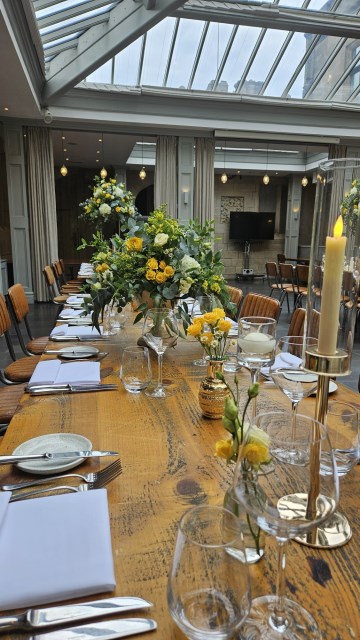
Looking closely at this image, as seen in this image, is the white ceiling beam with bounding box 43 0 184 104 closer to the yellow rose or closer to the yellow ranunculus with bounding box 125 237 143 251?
the yellow ranunculus with bounding box 125 237 143 251

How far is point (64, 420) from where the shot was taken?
1226 millimetres

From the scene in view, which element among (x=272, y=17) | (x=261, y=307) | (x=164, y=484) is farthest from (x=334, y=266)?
(x=272, y=17)

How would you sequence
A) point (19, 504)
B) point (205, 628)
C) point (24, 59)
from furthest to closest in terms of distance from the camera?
point (24, 59)
point (19, 504)
point (205, 628)

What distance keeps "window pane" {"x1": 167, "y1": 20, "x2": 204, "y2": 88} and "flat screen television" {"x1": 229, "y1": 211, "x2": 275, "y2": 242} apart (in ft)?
19.5

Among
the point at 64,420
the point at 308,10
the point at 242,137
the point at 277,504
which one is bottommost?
the point at 64,420

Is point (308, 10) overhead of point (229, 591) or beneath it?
overhead

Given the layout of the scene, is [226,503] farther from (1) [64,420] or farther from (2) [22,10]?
(2) [22,10]

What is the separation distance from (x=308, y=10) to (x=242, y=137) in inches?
107

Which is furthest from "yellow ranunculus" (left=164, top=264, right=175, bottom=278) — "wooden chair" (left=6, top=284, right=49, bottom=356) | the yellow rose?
"wooden chair" (left=6, top=284, right=49, bottom=356)

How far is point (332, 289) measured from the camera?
688mm

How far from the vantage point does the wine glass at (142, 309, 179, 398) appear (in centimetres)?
146

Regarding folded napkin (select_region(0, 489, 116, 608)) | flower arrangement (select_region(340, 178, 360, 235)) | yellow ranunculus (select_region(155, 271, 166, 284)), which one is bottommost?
folded napkin (select_region(0, 489, 116, 608))

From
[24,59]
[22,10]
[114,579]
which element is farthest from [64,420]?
[24,59]

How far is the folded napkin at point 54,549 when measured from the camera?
0.63m
